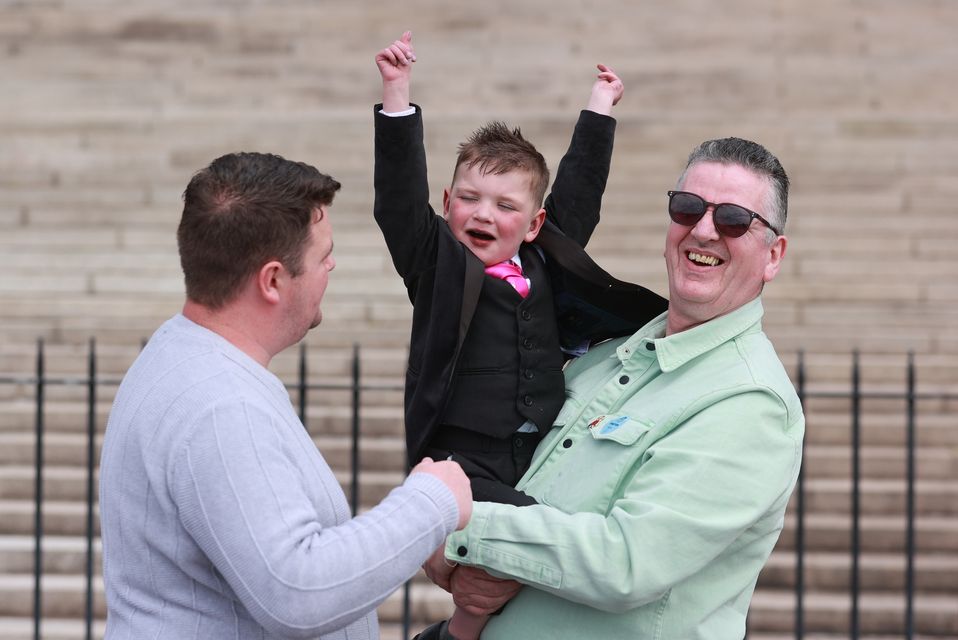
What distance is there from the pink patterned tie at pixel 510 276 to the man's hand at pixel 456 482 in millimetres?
772

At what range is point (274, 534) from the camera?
179 cm

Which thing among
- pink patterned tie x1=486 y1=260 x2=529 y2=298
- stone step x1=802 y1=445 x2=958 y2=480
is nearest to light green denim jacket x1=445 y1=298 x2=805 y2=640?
pink patterned tie x1=486 y1=260 x2=529 y2=298

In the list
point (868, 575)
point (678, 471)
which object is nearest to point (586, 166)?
point (678, 471)

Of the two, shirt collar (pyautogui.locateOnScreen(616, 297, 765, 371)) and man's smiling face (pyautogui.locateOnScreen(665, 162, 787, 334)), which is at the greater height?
man's smiling face (pyautogui.locateOnScreen(665, 162, 787, 334))

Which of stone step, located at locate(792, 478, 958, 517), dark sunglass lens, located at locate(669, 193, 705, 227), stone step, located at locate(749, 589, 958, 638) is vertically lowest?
stone step, located at locate(749, 589, 958, 638)

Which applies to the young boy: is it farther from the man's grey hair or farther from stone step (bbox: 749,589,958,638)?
stone step (bbox: 749,589,958,638)

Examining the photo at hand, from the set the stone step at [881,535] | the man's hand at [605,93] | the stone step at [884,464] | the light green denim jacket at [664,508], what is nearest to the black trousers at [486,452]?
the light green denim jacket at [664,508]

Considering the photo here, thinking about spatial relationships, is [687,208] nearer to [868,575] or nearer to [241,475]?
[241,475]

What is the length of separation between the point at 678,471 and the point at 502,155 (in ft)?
3.20

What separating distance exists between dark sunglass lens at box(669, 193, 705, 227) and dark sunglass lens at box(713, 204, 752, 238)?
37 mm

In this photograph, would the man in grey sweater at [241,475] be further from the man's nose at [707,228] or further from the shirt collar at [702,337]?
the man's nose at [707,228]

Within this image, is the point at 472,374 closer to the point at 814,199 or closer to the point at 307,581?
the point at 307,581

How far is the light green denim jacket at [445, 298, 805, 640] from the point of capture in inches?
81.0

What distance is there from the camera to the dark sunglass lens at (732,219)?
233cm
